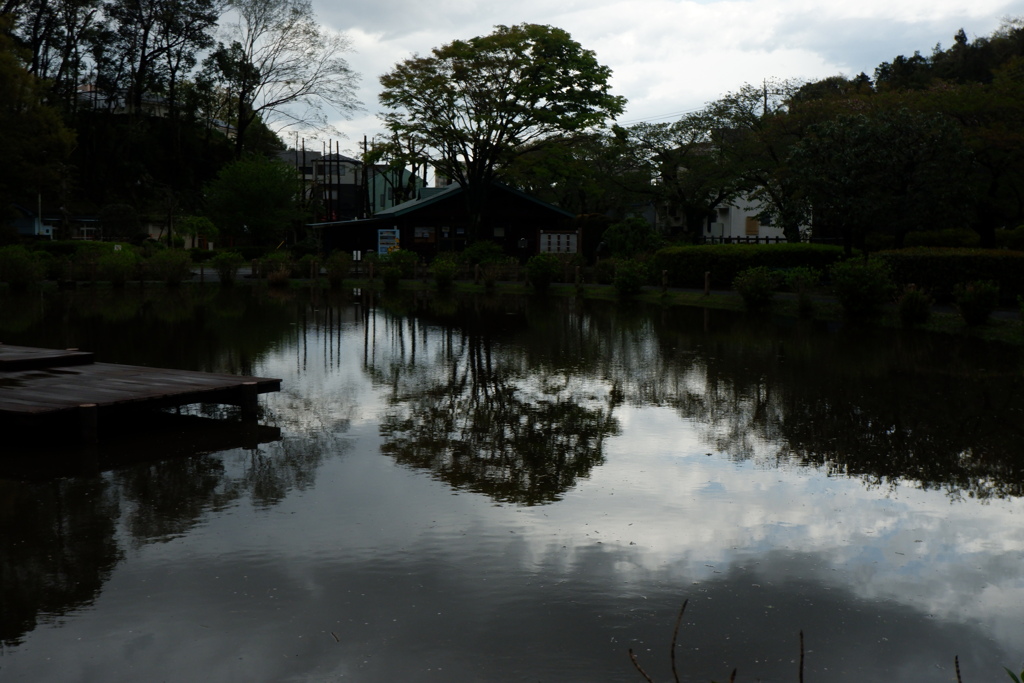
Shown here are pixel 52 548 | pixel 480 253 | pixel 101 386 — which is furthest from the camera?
pixel 480 253

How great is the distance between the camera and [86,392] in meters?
11.0

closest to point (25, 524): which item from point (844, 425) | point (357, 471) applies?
point (357, 471)

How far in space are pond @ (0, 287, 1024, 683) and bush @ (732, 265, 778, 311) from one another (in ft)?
45.4

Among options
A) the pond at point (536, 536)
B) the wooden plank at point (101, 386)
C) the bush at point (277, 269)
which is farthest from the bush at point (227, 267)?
the wooden plank at point (101, 386)

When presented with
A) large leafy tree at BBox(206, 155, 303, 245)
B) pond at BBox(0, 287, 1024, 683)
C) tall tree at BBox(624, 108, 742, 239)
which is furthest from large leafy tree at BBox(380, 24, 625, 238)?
pond at BBox(0, 287, 1024, 683)

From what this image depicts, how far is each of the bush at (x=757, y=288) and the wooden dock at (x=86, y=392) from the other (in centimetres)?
A: 1993

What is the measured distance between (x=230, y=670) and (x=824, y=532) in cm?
467

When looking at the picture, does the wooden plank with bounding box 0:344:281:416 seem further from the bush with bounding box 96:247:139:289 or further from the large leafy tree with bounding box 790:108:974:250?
the bush with bounding box 96:247:139:289

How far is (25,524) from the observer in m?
7.38

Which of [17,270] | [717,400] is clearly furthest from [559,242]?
[717,400]

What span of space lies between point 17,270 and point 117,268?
4.86 m

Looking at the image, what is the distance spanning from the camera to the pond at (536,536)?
206 inches

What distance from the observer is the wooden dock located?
33.1ft

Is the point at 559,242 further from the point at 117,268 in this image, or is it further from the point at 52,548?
the point at 52,548
